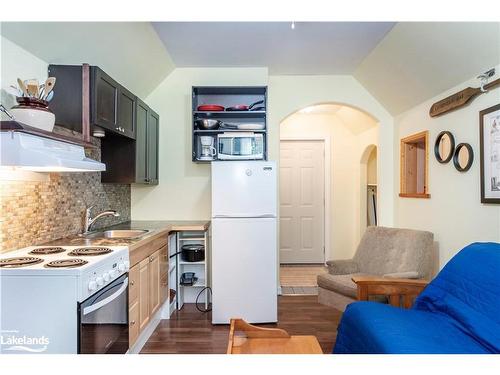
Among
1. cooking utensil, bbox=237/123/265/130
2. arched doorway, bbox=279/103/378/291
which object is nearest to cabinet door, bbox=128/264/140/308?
cooking utensil, bbox=237/123/265/130

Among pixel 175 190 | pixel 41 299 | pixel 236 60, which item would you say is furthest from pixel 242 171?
pixel 41 299

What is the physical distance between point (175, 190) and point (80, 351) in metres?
2.15

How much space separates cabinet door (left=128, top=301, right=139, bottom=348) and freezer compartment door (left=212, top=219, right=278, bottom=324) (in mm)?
794

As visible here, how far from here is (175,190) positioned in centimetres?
343

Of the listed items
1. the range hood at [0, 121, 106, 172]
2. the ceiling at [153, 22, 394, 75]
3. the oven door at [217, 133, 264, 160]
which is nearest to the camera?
the range hood at [0, 121, 106, 172]

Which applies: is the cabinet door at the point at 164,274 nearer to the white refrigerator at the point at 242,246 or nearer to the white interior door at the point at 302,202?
the white refrigerator at the point at 242,246

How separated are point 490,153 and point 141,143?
291 cm

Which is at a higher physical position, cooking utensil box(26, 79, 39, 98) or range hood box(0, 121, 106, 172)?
cooking utensil box(26, 79, 39, 98)

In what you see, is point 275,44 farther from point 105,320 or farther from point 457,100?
point 105,320

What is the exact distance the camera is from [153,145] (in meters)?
3.23

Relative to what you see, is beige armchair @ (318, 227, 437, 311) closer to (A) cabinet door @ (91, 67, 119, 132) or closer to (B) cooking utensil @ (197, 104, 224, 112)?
(B) cooking utensil @ (197, 104, 224, 112)

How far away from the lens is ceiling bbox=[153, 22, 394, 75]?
2484 millimetres

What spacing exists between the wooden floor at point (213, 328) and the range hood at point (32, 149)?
5.44 feet
